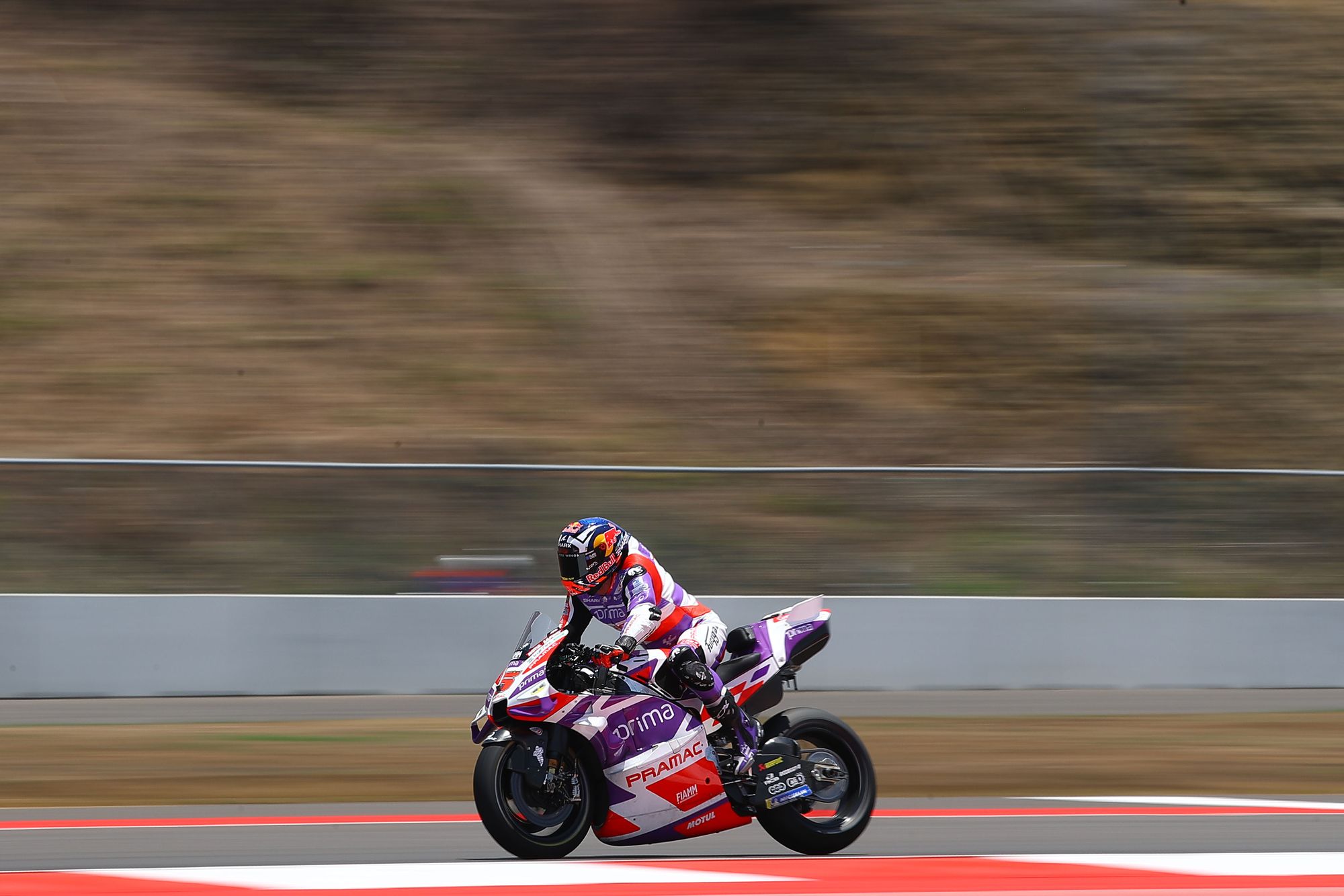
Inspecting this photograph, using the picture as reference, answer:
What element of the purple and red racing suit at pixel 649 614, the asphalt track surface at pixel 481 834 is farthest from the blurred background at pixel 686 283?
the purple and red racing suit at pixel 649 614

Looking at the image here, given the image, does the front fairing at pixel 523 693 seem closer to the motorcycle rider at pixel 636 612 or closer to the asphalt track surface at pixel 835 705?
the motorcycle rider at pixel 636 612

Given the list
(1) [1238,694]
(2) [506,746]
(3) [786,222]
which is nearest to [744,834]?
(2) [506,746]

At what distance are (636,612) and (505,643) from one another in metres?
5.75

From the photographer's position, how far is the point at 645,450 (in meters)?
20.5

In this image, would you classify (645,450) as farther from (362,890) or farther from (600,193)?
(362,890)

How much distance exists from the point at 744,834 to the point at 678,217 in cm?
1912

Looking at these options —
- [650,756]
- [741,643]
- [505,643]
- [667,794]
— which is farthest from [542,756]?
[505,643]

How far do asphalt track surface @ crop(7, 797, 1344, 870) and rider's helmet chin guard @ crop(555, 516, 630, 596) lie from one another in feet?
3.97

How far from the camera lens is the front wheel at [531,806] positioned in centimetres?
651

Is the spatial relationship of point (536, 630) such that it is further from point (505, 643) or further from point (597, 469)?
point (597, 469)

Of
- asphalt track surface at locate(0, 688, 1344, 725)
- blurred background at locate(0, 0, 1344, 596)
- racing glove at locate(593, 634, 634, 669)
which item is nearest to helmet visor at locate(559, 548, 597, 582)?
racing glove at locate(593, 634, 634, 669)

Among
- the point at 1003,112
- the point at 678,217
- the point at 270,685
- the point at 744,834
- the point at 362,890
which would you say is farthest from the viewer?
the point at 1003,112

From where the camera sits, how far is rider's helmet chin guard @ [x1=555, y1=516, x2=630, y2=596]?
675 centimetres

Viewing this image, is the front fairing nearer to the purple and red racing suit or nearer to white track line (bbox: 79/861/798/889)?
the purple and red racing suit
